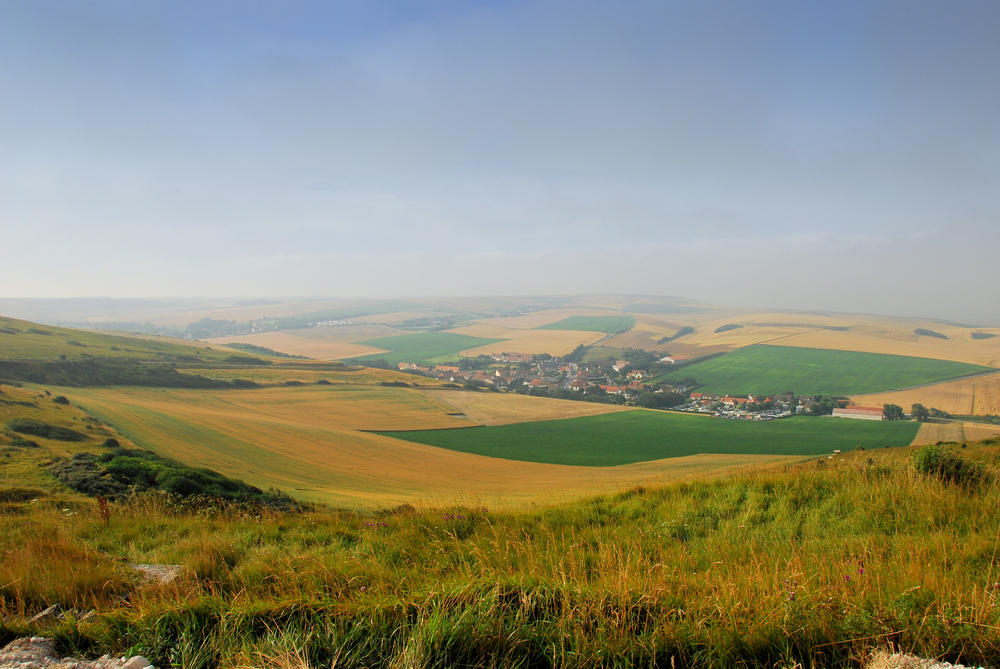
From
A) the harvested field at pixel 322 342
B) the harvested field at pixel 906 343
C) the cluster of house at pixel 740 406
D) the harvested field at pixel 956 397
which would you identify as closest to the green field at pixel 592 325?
the harvested field at pixel 906 343

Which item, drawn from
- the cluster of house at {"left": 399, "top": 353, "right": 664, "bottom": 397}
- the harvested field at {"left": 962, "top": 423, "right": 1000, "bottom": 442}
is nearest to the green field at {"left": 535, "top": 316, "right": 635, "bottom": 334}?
the cluster of house at {"left": 399, "top": 353, "right": 664, "bottom": 397}

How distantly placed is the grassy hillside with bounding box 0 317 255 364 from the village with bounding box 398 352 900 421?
35385mm

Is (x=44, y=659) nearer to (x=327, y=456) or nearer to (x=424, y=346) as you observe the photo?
(x=327, y=456)

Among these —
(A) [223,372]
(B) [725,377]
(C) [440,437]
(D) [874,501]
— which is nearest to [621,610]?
(D) [874,501]

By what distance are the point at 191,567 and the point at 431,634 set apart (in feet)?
9.73

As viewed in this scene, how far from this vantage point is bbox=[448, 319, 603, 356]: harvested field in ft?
374

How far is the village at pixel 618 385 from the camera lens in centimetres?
5084

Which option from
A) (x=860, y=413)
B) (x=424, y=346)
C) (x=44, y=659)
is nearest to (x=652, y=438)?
(x=860, y=413)

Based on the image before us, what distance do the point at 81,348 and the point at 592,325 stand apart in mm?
144787

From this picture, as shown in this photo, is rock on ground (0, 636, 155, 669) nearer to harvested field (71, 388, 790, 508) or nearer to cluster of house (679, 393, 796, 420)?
harvested field (71, 388, 790, 508)

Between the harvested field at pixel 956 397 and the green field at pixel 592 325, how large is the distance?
92028 millimetres

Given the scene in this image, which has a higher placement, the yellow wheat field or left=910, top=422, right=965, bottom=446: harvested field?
the yellow wheat field

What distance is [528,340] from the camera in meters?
130

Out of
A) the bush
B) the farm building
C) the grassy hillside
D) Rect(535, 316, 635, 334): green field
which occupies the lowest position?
the farm building
